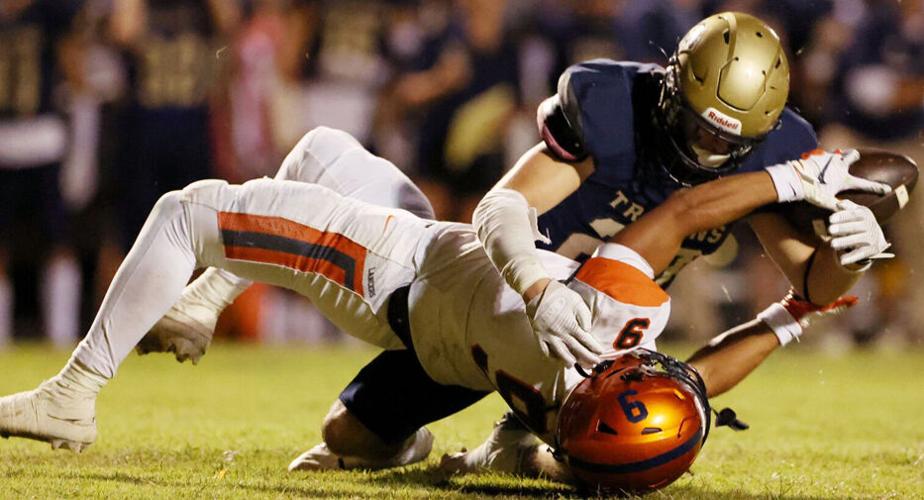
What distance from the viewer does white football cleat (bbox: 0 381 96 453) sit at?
2883mm

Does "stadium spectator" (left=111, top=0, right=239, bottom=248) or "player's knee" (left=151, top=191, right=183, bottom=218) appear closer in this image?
"player's knee" (left=151, top=191, right=183, bottom=218)

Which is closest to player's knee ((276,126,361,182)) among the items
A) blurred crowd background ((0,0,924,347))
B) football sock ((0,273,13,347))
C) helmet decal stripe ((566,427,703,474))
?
helmet decal stripe ((566,427,703,474))

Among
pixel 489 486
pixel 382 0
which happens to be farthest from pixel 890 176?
pixel 382 0

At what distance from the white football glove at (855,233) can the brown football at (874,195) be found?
174 mm

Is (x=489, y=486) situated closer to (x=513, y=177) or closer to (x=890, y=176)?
(x=513, y=177)

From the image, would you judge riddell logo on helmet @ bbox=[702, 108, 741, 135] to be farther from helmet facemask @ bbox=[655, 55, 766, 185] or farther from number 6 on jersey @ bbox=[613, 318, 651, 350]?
number 6 on jersey @ bbox=[613, 318, 651, 350]

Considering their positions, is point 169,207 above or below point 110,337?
above

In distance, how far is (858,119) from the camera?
761 cm

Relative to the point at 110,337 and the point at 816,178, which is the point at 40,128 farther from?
the point at 816,178

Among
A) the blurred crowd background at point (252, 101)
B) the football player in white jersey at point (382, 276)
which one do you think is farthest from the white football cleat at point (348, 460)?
the blurred crowd background at point (252, 101)

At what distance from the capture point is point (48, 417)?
2889 mm

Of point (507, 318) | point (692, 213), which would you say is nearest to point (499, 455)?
point (507, 318)

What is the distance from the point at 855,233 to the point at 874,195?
304mm

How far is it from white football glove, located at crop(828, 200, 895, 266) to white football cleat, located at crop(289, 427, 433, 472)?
1.11 meters
